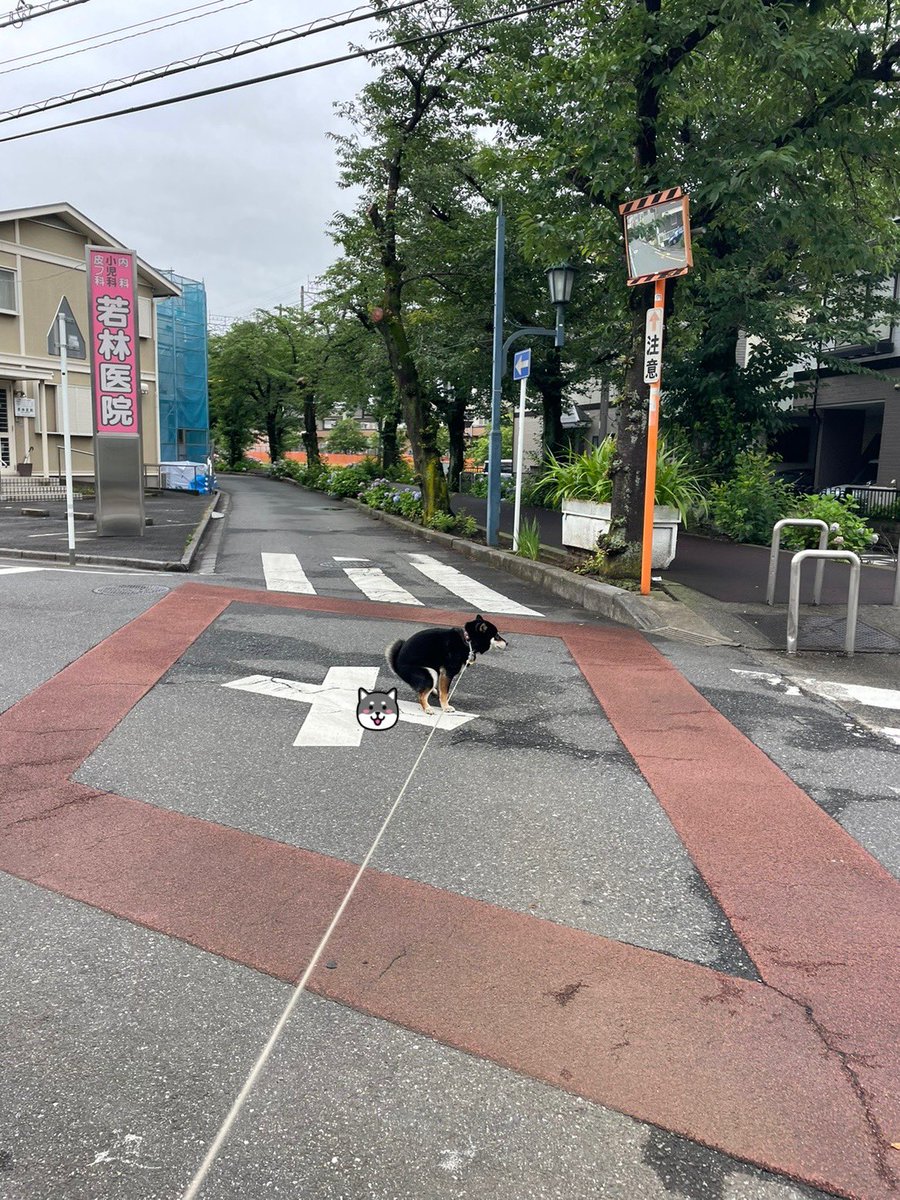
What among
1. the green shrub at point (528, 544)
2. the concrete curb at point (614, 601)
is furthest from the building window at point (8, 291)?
the green shrub at point (528, 544)

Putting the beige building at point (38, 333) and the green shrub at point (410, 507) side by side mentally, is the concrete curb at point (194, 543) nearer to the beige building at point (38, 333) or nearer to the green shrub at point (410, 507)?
the green shrub at point (410, 507)

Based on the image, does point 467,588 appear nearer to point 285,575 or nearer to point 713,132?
point 285,575

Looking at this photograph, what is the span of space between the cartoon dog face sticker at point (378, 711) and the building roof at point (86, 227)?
2624 cm

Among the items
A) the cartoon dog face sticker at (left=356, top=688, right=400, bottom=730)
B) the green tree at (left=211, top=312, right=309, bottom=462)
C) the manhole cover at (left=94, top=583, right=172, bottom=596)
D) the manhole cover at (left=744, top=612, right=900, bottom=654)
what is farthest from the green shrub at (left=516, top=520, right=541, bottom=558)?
the green tree at (left=211, top=312, right=309, bottom=462)

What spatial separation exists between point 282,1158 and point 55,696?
4315 millimetres

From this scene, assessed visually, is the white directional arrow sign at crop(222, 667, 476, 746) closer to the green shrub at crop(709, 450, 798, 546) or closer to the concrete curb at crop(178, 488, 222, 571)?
the concrete curb at crop(178, 488, 222, 571)

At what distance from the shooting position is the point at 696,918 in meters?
3.14

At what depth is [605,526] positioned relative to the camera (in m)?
11.5

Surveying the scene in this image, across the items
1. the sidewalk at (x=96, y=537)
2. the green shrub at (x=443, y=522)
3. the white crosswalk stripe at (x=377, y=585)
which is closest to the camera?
the white crosswalk stripe at (x=377, y=585)

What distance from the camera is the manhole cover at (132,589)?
31.3ft

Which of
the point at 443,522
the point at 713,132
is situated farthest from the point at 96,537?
the point at 713,132

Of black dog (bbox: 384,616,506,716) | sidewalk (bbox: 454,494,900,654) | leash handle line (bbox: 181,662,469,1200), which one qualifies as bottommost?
leash handle line (bbox: 181,662,469,1200)

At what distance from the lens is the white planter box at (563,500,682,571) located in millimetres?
11367

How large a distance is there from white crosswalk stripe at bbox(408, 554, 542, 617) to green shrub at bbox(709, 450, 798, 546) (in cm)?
541
